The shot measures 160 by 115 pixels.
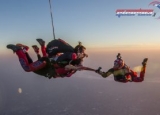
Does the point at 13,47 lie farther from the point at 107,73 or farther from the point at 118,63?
the point at 118,63

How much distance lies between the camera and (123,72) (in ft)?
38.7

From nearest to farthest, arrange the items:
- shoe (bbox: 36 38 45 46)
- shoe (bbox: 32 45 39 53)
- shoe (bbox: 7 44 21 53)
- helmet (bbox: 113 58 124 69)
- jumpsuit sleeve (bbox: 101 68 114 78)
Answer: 1. shoe (bbox: 7 44 21 53)
2. shoe (bbox: 36 38 45 46)
3. jumpsuit sleeve (bbox: 101 68 114 78)
4. helmet (bbox: 113 58 124 69)
5. shoe (bbox: 32 45 39 53)

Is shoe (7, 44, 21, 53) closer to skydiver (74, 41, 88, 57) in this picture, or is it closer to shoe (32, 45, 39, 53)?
shoe (32, 45, 39, 53)

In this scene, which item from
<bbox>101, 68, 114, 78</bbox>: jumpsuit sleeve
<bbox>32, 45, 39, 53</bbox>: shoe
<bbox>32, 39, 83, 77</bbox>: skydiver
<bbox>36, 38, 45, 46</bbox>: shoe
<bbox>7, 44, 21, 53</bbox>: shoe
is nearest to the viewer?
<bbox>32, 39, 83, 77</bbox>: skydiver

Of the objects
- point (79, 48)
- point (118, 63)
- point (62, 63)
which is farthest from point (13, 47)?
point (118, 63)

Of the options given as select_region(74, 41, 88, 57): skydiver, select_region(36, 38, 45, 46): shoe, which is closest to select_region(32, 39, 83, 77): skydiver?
select_region(36, 38, 45, 46): shoe

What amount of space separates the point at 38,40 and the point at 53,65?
1.47 meters

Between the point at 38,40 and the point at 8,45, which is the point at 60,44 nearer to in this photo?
the point at 38,40

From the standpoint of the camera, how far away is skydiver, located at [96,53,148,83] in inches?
441

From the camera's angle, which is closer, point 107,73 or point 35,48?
point 107,73

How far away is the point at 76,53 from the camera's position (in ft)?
34.1

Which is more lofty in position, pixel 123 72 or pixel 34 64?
pixel 34 64

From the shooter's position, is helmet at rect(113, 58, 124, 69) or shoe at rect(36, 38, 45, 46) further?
helmet at rect(113, 58, 124, 69)

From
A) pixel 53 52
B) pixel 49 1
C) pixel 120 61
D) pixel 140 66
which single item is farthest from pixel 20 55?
pixel 140 66
